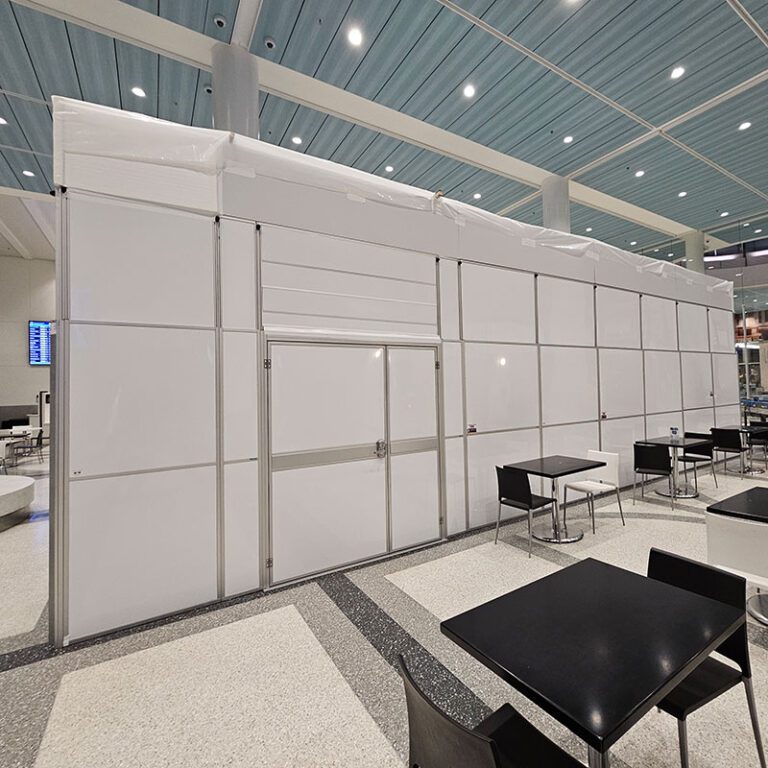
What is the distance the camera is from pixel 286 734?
1946 mm

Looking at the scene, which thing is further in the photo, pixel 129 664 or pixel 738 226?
pixel 738 226

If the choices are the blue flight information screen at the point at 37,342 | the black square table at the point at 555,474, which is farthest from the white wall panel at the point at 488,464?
the blue flight information screen at the point at 37,342

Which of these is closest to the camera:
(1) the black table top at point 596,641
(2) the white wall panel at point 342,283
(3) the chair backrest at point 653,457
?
(1) the black table top at point 596,641

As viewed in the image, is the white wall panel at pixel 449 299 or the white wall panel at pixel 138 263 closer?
the white wall panel at pixel 138 263

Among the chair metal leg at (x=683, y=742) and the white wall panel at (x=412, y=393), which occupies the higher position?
the white wall panel at (x=412, y=393)

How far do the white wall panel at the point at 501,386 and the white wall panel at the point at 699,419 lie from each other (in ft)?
13.8

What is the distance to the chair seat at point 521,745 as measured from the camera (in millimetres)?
1245

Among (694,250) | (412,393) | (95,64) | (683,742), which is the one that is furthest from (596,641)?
(694,250)

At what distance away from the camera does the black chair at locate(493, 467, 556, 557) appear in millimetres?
3859

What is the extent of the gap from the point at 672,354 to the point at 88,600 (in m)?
8.49

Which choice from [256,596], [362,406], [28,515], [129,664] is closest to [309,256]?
[362,406]

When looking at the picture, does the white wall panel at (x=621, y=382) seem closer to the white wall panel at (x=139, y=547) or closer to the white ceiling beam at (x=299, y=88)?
the white ceiling beam at (x=299, y=88)

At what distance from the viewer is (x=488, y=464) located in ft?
15.4

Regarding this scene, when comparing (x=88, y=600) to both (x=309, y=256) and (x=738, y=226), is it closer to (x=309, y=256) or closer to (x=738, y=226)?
(x=309, y=256)
